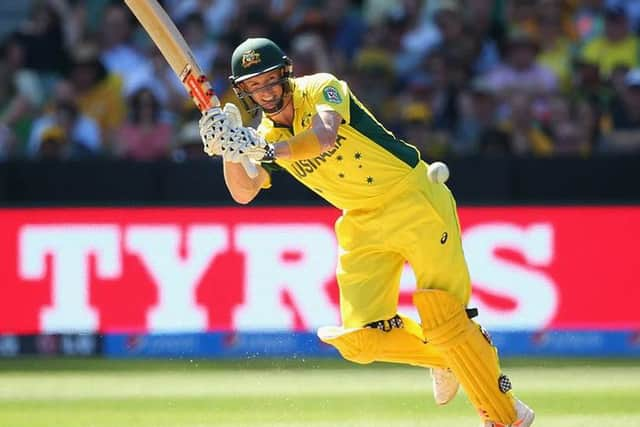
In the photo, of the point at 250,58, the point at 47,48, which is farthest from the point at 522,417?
the point at 47,48

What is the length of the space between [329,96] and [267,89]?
0.25m

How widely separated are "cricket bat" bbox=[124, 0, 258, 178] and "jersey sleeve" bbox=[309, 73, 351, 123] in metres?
0.37

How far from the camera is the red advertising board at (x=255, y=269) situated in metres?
9.59

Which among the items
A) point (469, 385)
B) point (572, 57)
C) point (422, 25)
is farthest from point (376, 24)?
point (469, 385)

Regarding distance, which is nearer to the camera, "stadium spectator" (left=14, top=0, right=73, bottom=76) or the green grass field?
the green grass field

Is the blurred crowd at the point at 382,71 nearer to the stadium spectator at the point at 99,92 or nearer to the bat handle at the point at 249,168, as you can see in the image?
the stadium spectator at the point at 99,92

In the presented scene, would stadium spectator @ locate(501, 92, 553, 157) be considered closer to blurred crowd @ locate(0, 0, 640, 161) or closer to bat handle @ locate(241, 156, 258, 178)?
blurred crowd @ locate(0, 0, 640, 161)

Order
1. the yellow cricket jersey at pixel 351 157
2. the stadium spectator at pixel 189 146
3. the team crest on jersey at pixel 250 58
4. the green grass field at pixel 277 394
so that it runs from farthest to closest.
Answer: the stadium spectator at pixel 189 146 < the green grass field at pixel 277 394 < the yellow cricket jersey at pixel 351 157 < the team crest on jersey at pixel 250 58

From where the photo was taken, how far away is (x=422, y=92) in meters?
11.0

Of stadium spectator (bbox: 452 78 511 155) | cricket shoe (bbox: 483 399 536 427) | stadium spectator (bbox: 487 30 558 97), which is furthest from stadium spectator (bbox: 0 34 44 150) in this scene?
cricket shoe (bbox: 483 399 536 427)

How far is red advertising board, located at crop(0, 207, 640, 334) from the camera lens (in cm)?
959

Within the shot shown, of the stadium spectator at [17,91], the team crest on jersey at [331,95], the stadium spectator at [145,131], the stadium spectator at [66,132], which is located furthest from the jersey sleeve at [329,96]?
the stadium spectator at [17,91]

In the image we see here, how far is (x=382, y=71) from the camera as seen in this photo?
11180 millimetres

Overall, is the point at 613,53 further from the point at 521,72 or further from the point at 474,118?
the point at 474,118
